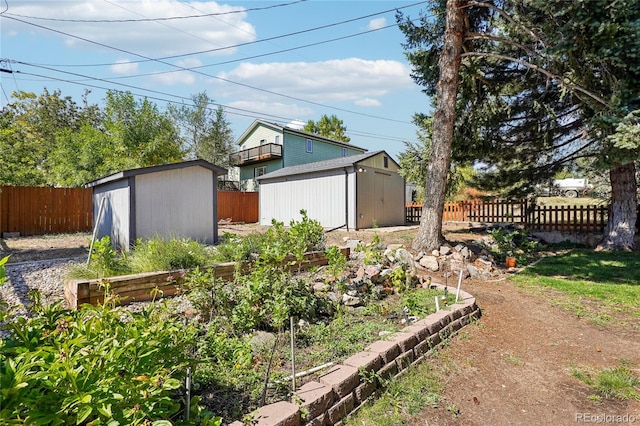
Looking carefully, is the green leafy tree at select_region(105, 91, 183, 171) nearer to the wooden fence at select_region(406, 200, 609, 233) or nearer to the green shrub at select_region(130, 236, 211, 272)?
the wooden fence at select_region(406, 200, 609, 233)

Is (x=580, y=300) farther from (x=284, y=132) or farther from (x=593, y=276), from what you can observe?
(x=284, y=132)

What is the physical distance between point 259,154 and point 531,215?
16.1 metres

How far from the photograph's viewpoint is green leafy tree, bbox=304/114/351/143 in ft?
123

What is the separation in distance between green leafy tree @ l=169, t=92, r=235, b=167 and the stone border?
995 inches

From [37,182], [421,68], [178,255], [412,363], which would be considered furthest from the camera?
[37,182]

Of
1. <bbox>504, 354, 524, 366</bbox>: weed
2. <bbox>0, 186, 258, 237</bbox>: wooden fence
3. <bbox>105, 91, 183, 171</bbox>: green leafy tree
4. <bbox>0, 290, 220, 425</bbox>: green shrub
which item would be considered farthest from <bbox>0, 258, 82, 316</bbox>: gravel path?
<bbox>105, 91, 183, 171</bbox>: green leafy tree

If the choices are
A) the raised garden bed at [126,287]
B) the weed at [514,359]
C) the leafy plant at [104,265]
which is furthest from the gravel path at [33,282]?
the weed at [514,359]

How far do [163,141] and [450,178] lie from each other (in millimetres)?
14748

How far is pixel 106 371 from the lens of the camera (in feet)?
4.18

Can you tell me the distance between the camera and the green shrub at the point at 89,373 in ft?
3.56

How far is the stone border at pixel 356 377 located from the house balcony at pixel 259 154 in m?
19.1

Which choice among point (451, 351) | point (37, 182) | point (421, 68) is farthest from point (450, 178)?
point (37, 182)

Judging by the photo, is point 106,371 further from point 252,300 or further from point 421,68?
point 421,68

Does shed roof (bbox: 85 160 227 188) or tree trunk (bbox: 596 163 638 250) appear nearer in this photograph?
shed roof (bbox: 85 160 227 188)
